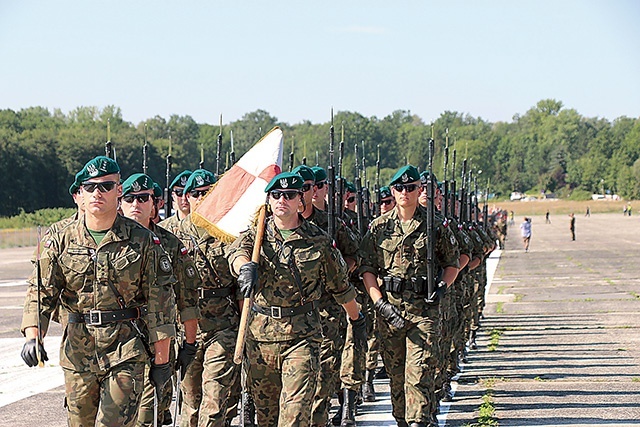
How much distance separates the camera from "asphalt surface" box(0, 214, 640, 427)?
988 centimetres

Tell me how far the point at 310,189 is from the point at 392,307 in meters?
1.15

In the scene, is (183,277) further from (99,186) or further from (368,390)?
(368,390)

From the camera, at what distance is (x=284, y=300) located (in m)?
7.03

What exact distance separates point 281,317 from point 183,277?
758 millimetres

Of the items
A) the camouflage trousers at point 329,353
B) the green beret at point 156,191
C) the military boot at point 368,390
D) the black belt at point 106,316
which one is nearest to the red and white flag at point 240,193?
the green beret at point 156,191

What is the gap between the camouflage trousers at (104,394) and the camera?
19.5 feet

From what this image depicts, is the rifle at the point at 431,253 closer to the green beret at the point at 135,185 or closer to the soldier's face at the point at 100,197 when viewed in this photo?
the green beret at the point at 135,185

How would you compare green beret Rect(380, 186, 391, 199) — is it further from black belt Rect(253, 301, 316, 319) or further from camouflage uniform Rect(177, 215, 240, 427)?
black belt Rect(253, 301, 316, 319)

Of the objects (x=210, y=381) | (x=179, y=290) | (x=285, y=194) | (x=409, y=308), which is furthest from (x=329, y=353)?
(x=285, y=194)

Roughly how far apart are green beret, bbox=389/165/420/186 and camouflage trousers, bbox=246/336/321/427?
6.78 ft

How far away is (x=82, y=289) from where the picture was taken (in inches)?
239

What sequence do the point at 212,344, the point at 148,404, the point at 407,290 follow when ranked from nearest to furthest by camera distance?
1. the point at 148,404
2. the point at 212,344
3. the point at 407,290

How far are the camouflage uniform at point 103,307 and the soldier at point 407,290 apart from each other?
2.69 m

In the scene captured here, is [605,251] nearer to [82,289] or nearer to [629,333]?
[629,333]
